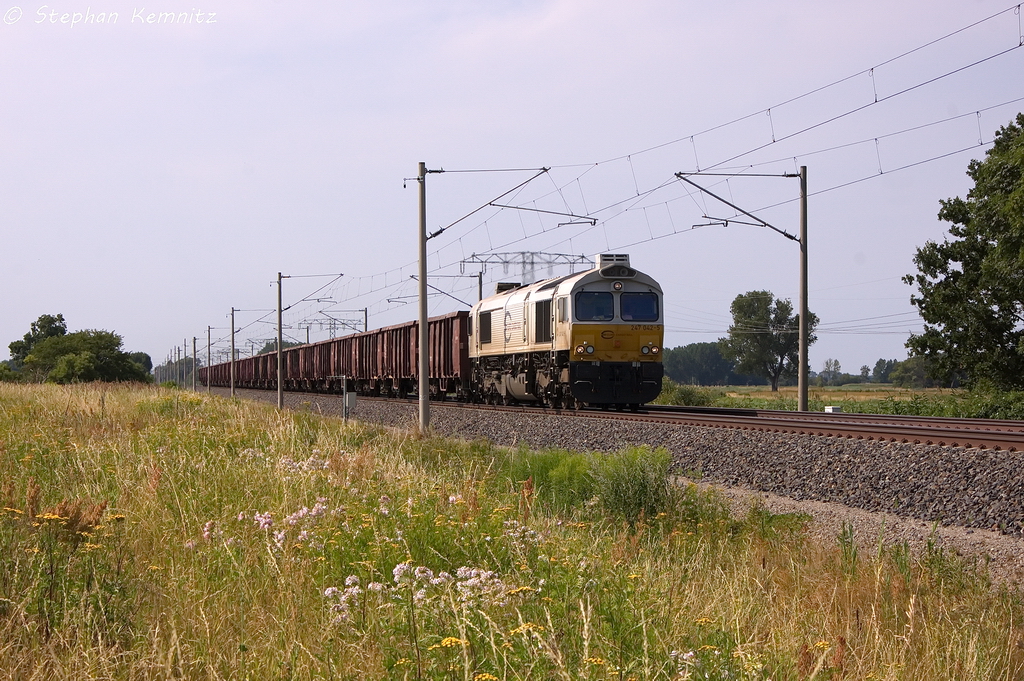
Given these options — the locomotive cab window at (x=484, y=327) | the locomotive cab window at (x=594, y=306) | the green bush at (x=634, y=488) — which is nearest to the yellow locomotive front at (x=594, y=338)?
the locomotive cab window at (x=594, y=306)

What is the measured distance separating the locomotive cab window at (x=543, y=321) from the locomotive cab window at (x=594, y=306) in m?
1.35

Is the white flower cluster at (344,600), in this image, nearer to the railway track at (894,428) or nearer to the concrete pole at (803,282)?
the railway track at (894,428)

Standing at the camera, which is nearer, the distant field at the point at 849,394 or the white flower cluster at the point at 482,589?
the white flower cluster at the point at 482,589

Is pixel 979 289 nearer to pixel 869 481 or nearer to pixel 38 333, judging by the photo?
pixel 869 481

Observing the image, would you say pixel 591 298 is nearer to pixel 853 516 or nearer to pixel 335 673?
pixel 853 516

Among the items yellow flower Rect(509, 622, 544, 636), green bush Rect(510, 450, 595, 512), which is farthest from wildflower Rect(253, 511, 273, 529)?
green bush Rect(510, 450, 595, 512)

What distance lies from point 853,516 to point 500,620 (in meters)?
7.34

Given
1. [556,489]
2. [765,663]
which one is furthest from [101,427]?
[765,663]

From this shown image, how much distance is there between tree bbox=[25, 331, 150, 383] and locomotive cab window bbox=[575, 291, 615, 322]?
173ft

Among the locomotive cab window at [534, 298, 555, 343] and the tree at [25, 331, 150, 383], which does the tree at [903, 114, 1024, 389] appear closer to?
the locomotive cab window at [534, 298, 555, 343]

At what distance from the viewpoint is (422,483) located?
28.5ft

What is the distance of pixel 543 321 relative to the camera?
2470 cm

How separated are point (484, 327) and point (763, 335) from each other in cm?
9030

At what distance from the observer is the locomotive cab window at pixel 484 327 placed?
29.0 metres
